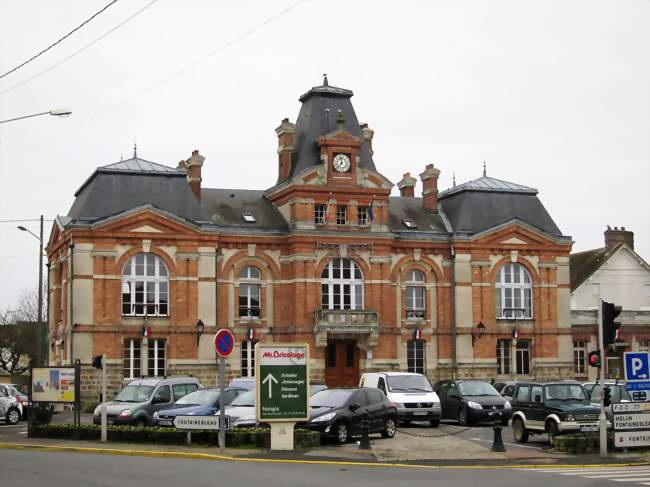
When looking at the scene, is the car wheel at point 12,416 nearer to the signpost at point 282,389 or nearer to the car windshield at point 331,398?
the car windshield at point 331,398

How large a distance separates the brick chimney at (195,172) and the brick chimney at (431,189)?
41.0ft

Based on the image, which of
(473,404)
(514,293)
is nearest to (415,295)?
(514,293)

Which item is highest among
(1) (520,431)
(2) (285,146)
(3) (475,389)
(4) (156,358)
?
(2) (285,146)

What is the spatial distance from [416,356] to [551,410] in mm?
28435

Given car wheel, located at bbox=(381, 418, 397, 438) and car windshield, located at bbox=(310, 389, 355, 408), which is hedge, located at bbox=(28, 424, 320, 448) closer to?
car windshield, located at bbox=(310, 389, 355, 408)

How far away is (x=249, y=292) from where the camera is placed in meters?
55.8

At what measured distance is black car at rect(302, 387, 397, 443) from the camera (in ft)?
94.8

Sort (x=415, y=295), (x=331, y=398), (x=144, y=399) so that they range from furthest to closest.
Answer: (x=415, y=295)
(x=144, y=399)
(x=331, y=398)

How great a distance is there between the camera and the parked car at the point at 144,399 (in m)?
33.6

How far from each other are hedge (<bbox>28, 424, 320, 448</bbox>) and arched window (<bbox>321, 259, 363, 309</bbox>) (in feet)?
83.1

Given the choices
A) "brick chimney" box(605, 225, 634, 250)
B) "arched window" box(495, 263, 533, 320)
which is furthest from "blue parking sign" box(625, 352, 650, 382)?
"brick chimney" box(605, 225, 634, 250)

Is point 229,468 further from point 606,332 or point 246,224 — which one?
point 246,224

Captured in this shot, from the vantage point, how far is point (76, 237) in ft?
170

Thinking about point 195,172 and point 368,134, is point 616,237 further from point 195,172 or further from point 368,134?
point 195,172
